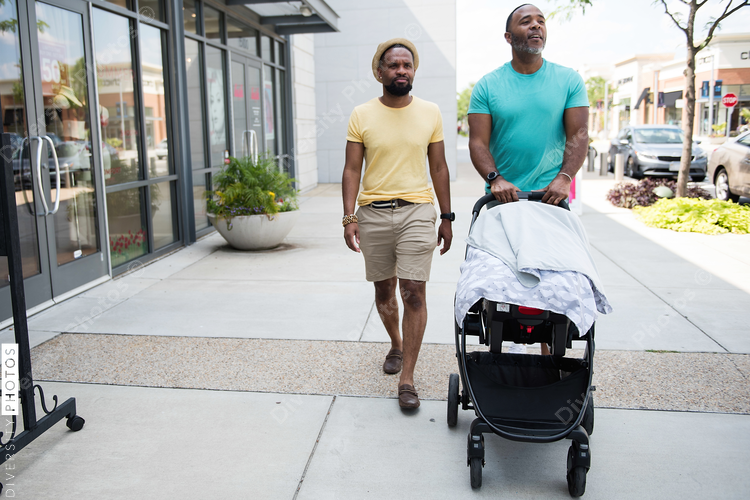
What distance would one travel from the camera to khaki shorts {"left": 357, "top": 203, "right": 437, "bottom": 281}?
3555mm

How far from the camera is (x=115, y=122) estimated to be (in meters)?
6.70

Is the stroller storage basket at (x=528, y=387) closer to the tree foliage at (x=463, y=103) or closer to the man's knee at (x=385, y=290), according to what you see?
the man's knee at (x=385, y=290)

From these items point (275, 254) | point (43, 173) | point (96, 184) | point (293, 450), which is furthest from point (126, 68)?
point (293, 450)

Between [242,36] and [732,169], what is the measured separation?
29.8 feet

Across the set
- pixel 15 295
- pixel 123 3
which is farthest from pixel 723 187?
pixel 15 295

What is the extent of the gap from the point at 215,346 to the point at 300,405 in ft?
3.99

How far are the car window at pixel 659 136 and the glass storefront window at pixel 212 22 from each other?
12.5 metres

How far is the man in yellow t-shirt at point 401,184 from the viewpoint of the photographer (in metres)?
3.54

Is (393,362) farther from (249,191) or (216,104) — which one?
(216,104)

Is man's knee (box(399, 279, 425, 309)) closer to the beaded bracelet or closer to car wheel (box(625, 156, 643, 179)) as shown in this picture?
the beaded bracelet

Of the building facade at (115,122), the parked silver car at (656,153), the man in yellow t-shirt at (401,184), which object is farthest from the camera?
the parked silver car at (656,153)

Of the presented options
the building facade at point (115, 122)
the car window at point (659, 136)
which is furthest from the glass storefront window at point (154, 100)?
the car window at point (659, 136)

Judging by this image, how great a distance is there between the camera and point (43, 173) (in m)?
5.30

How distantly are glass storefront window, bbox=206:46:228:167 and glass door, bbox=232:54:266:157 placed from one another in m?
0.41
